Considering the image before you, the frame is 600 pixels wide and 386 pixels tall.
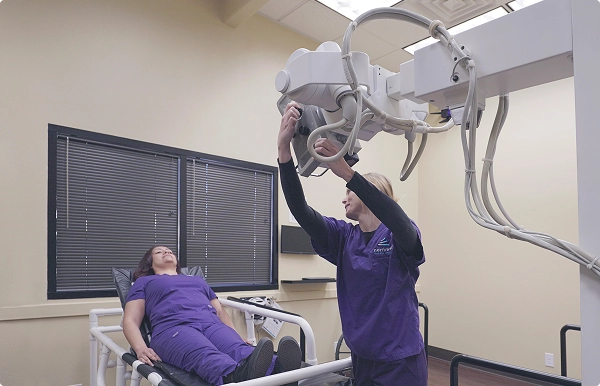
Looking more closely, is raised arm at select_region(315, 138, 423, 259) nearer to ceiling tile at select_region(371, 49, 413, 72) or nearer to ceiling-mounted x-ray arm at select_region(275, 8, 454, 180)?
ceiling-mounted x-ray arm at select_region(275, 8, 454, 180)

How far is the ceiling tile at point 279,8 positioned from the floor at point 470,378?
311 centimetres

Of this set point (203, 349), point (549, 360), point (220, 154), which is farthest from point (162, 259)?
point (549, 360)

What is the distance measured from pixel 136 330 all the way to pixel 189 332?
28cm

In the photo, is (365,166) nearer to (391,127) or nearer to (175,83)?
(175,83)

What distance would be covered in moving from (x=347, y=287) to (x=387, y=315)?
0.54 ft

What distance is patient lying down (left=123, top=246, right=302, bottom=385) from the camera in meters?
1.71

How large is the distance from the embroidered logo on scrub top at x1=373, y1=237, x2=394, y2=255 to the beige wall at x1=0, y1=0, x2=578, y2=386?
0.69m

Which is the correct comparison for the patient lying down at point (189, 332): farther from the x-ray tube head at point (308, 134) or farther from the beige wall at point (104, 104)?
the x-ray tube head at point (308, 134)

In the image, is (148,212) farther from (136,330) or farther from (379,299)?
(379,299)

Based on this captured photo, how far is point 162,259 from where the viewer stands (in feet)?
8.32

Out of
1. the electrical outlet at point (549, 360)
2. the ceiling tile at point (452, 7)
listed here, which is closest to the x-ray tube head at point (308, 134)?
the ceiling tile at point (452, 7)

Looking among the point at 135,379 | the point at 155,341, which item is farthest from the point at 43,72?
the point at 135,379

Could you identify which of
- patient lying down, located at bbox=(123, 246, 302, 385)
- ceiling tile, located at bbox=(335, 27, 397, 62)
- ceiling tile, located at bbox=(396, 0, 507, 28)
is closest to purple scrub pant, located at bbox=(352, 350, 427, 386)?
patient lying down, located at bbox=(123, 246, 302, 385)

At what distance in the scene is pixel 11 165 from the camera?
2.29 m
